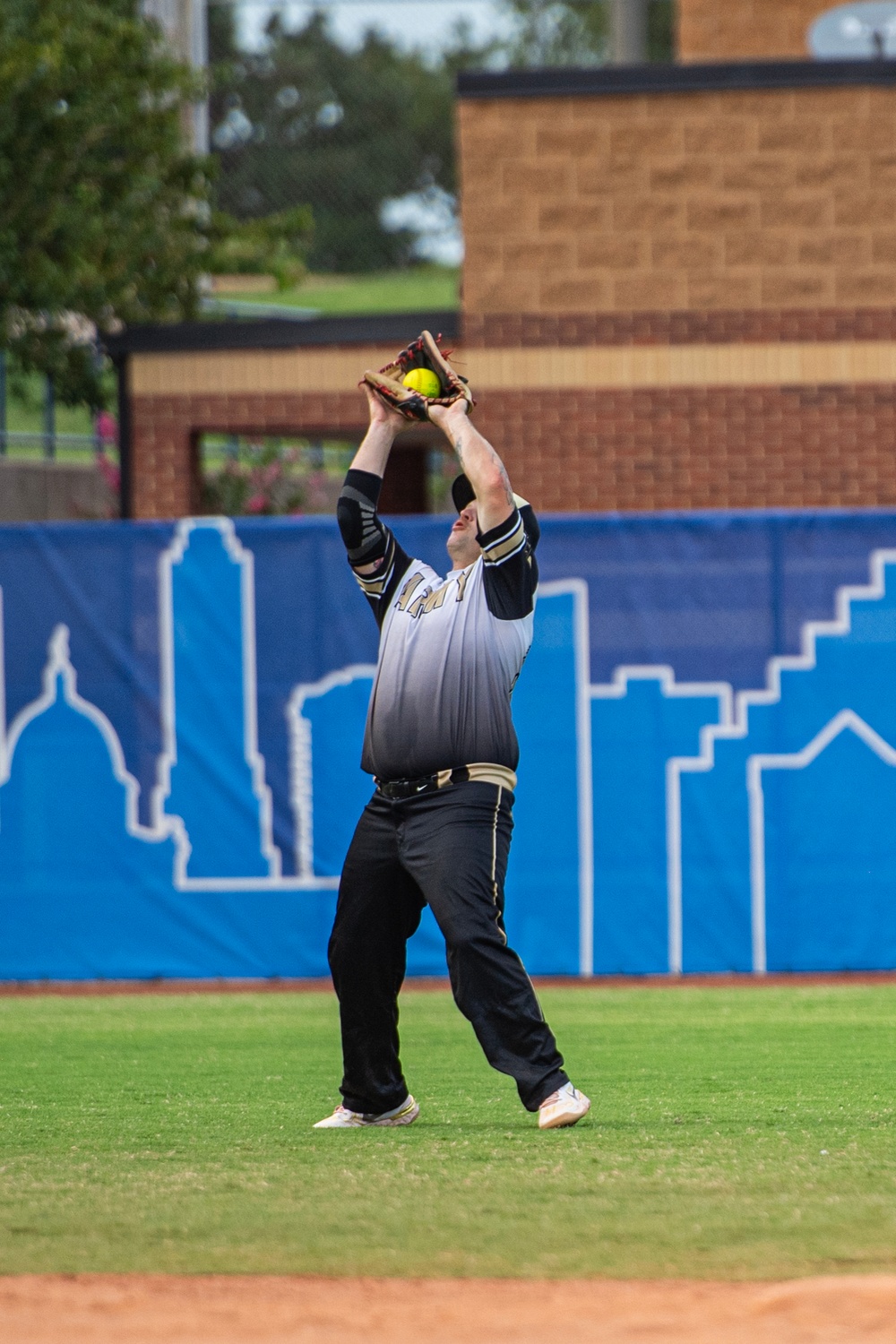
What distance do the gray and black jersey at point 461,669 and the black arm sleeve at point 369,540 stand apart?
7cm

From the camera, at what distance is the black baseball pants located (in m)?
5.35

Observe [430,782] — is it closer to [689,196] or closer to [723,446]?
[723,446]

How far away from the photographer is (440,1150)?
5.21 metres

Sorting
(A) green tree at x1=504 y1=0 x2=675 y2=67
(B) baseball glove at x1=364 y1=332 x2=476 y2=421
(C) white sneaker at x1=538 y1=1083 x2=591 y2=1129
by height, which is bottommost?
(C) white sneaker at x1=538 y1=1083 x2=591 y2=1129

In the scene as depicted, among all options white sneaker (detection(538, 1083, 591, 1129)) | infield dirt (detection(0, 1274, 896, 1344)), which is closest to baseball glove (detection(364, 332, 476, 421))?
white sneaker (detection(538, 1083, 591, 1129))

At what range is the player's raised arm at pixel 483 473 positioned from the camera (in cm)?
543

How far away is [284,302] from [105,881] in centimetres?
3604

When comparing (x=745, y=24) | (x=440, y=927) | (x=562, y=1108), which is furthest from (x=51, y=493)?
(x=562, y=1108)

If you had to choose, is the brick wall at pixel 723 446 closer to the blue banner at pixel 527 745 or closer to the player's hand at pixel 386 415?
the blue banner at pixel 527 745

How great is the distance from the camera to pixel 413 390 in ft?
18.9

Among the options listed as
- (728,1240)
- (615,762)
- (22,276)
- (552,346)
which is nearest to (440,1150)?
(728,1240)

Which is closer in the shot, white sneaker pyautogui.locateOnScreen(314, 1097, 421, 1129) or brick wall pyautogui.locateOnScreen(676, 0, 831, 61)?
white sneaker pyautogui.locateOnScreen(314, 1097, 421, 1129)

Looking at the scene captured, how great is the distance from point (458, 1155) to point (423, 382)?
7.44ft

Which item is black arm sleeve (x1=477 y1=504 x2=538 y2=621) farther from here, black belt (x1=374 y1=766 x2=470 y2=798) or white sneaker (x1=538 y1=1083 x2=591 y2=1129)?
white sneaker (x1=538 y1=1083 x2=591 y2=1129)
